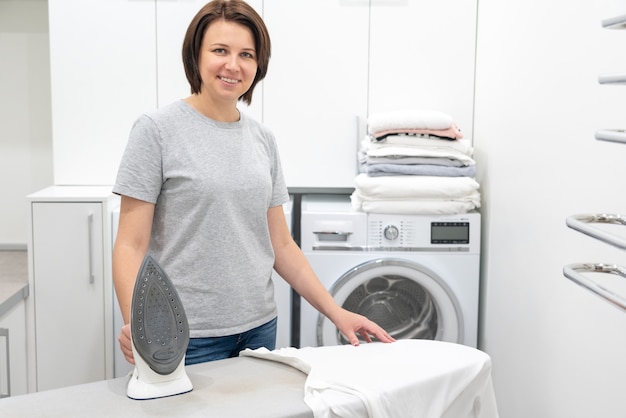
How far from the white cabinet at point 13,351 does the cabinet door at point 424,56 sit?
4.96 ft

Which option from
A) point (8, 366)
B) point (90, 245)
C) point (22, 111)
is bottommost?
point (8, 366)

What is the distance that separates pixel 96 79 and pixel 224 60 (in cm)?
157

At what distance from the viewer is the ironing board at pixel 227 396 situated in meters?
1.42

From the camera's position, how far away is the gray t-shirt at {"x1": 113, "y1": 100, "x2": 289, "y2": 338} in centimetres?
179

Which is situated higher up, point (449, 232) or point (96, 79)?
point (96, 79)

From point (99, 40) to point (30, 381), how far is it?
4.22 feet

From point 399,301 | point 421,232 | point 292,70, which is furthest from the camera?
point 292,70

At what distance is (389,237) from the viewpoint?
3.04 meters

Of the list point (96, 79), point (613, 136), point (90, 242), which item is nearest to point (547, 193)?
point (613, 136)

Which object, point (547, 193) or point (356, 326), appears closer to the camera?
point (356, 326)

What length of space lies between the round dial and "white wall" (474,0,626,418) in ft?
1.14

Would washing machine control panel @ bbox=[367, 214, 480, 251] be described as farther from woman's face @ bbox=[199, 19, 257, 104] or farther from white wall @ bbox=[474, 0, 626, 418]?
woman's face @ bbox=[199, 19, 257, 104]

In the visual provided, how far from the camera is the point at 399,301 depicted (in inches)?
125

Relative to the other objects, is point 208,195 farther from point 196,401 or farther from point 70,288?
point 70,288
